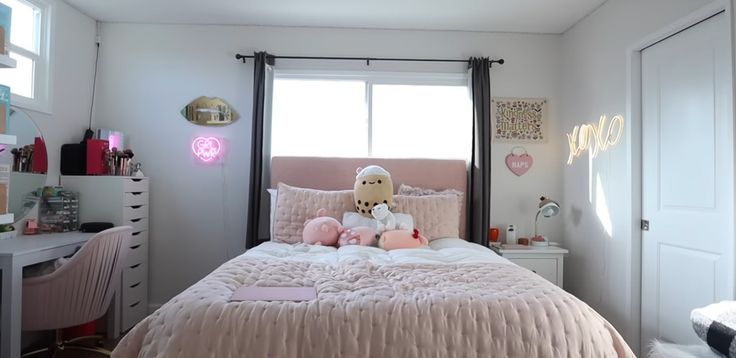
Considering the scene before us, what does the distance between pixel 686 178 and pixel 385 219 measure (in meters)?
1.74

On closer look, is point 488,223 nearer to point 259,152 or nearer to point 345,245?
point 345,245

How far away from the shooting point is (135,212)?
9.93ft

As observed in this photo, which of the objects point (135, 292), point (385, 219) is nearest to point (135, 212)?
point (135, 292)

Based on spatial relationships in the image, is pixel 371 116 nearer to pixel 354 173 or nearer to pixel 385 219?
pixel 354 173

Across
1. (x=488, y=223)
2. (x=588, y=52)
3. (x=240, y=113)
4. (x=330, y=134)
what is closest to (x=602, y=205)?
(x=488, y=223)

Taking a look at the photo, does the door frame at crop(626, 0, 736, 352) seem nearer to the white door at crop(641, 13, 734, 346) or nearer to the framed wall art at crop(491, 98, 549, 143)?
the white door at crop(641, 13, 734, 346)

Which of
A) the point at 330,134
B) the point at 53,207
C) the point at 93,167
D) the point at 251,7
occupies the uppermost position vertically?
the point at 251,7

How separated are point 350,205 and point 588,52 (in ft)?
7.28

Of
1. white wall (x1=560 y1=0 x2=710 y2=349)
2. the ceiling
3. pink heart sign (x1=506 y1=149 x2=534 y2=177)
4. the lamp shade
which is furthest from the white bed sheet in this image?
the ceiling

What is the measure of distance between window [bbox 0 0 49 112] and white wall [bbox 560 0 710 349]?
13.3ft

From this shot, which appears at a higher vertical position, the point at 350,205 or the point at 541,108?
the point at 541,108

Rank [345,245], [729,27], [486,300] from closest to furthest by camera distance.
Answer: [486,300]
[729,27]
[345,245]

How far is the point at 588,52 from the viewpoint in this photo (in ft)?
9.96

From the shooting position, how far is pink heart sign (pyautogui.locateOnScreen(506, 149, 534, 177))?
132 inches
